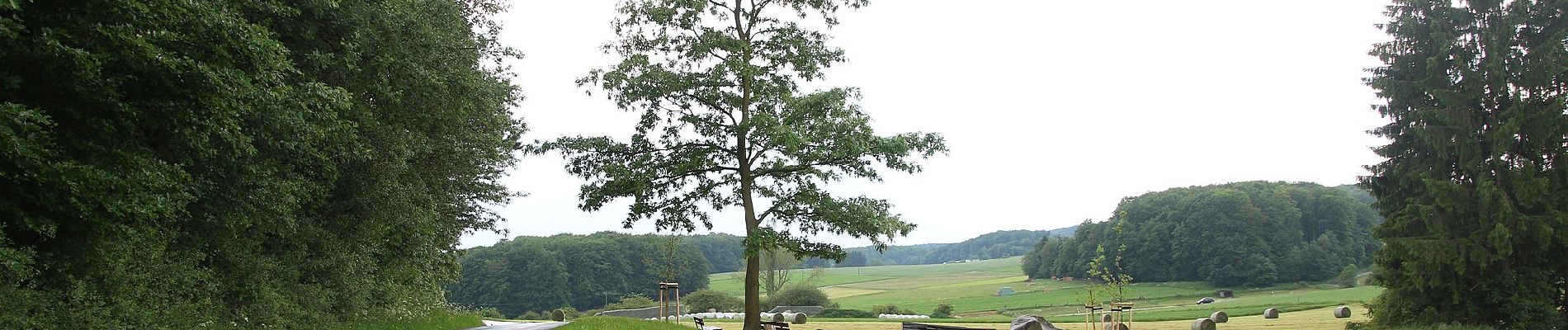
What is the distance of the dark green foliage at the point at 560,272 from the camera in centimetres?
8650

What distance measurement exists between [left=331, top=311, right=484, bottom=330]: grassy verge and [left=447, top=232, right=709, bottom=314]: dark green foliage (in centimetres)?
5142

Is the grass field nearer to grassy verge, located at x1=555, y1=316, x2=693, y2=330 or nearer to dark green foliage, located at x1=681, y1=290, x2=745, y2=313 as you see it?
grassy verge, located at x1=555, y1=316, x2=693, y2=330

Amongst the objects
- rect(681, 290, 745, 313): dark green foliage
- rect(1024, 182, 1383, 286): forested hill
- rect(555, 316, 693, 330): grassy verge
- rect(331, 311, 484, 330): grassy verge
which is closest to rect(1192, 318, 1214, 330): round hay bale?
rect(555, 316, 693, 330): grassy verge

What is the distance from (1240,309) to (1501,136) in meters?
26.3

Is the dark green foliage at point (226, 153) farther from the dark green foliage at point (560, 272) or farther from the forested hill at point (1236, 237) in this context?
the forested hill at point (1236, 237)

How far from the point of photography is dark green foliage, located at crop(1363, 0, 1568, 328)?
79.7 ft

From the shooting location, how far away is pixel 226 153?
38.0 ft

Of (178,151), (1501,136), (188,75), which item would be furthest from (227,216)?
(1501,136)

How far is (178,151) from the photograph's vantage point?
11.5 meters

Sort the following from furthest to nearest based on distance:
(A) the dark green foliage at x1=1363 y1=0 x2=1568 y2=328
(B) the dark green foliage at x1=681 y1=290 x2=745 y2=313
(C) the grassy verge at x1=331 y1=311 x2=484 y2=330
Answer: (B) the dark green foliage at x1=681 y1=290 x2=745 y2=313 < (A) the dark green foliage at x1=1363 y1=0 x2=1568 y2=328 < (C) the grassy verge at x1=331 y1=311 x2=484 y2=330

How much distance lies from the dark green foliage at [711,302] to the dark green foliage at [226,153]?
149ft

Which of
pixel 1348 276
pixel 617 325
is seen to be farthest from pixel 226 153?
pixel 1348 276

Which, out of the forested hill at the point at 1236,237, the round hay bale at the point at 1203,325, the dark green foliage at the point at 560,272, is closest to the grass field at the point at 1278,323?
the round hay bale at the point at 1203,325

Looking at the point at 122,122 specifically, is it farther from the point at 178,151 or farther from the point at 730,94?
the point at 730,94
